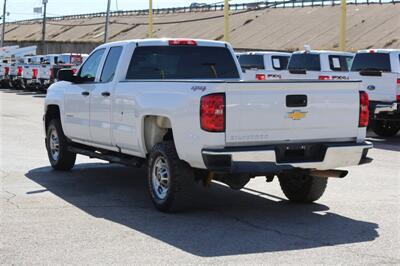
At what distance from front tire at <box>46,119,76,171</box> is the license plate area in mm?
4427

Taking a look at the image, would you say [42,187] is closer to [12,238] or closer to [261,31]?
[12,238]

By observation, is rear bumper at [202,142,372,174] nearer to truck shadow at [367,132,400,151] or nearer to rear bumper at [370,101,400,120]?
truck shadow at [367,132,400,151]

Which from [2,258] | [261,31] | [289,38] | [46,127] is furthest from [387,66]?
[261,31]

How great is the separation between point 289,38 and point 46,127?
53.8 meters

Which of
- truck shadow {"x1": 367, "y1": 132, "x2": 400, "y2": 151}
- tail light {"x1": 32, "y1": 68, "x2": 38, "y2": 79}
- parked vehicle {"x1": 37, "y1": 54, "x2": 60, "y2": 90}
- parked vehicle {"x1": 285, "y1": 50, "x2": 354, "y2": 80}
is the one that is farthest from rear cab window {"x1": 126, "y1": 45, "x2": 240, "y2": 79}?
tail light {"x1": 32, "y1": 68, "x2": 38, "y2": 79}

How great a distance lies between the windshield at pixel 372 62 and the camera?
58.2 feet

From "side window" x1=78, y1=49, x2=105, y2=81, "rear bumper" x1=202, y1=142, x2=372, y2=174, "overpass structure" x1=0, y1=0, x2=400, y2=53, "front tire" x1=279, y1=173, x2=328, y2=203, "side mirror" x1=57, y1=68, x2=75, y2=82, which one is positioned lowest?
"front tire" x1=279, y1=173, x2=328, y2=203

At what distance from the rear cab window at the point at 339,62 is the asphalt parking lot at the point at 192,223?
34.0 ft

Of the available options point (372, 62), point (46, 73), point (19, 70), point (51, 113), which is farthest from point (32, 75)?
point (51, 113)

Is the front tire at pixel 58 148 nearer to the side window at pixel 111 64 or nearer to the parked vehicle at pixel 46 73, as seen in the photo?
the side window at pixel 111 64

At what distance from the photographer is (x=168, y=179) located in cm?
797

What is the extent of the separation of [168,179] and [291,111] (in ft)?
4.96

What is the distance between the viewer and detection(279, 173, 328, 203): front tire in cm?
870

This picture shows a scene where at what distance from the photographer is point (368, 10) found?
63.9 m
